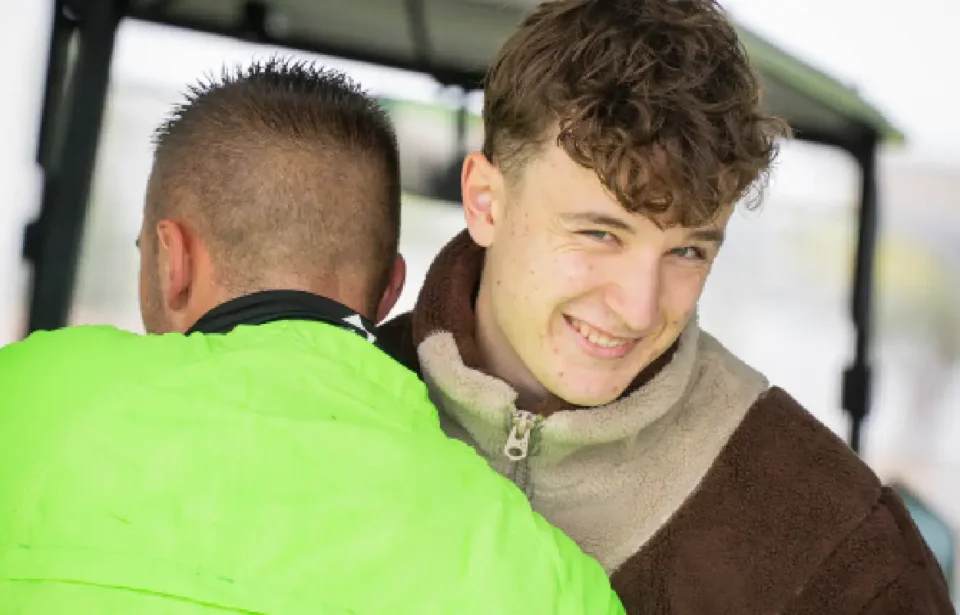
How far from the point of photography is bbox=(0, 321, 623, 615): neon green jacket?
0.64m

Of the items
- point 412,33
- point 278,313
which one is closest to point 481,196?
point 278,313

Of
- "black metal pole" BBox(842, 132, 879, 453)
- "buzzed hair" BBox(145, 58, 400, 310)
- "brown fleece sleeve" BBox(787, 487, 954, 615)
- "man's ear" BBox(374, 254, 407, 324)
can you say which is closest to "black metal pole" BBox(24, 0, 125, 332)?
"buzzed hair" BBox(145, 58, 400, 310)

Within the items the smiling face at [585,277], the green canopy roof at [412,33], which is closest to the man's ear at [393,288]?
the smiling face at [585,277]

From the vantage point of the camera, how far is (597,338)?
107 centimetres

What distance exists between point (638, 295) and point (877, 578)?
1.21 ft

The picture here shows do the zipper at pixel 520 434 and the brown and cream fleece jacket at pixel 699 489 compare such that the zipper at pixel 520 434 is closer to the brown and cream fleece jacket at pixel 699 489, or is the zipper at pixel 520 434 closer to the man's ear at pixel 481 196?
the brown and cream fleece jacket at pixel 699 489

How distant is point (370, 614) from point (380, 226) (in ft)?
1.75

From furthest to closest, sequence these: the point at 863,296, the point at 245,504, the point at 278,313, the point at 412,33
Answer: the point at 863,296 < the point at 412,33 < the point at 278,313 < the point at 245,504

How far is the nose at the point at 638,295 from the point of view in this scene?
1021 mm

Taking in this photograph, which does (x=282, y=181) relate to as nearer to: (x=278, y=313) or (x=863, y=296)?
(x=278, y=313)

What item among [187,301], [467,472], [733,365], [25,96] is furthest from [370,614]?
[25,96]

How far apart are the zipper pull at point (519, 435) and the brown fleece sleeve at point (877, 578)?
0.30m

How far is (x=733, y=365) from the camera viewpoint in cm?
123

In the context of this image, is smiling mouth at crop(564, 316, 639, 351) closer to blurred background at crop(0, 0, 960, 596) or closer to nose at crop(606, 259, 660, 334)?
nose at crop(606, 259, 660, 334)
